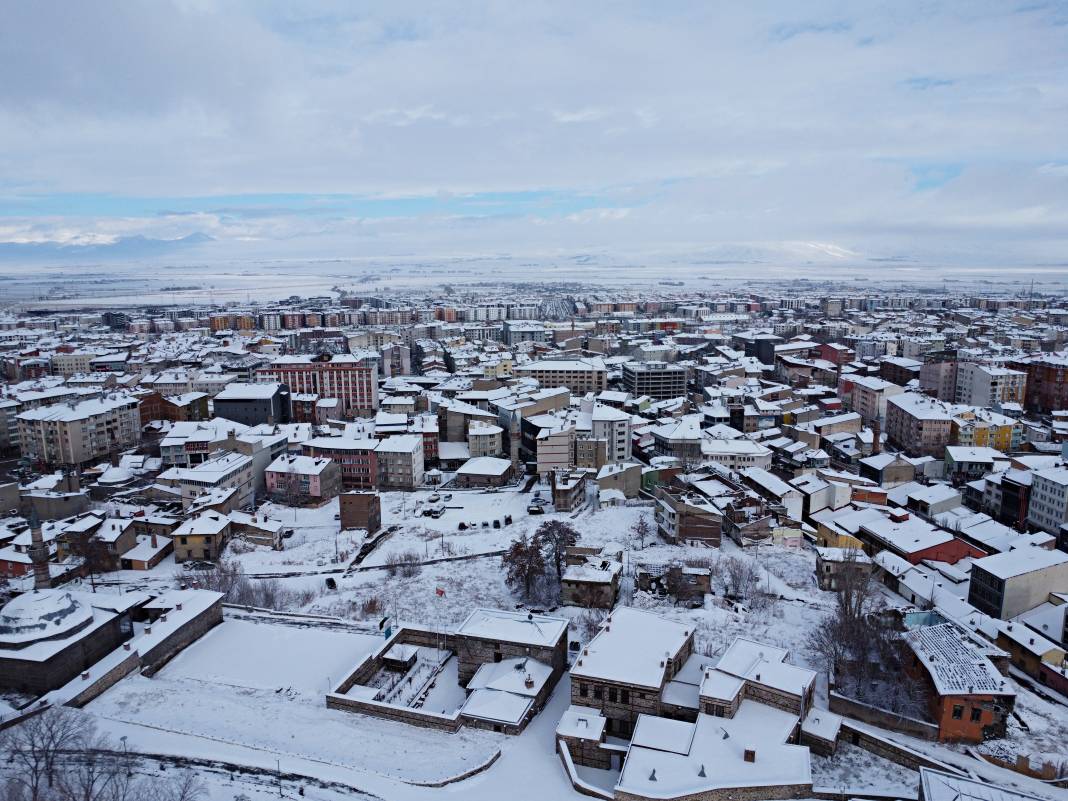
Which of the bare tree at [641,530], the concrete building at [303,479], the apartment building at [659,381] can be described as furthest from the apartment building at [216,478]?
the apartment building at [659,381]

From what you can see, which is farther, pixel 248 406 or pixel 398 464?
pixel 248 406

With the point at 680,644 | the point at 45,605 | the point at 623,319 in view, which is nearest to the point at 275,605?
the point at 45,605

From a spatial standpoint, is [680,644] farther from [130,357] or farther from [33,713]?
[130,357]

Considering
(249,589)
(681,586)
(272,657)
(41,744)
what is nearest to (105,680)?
(41,744)

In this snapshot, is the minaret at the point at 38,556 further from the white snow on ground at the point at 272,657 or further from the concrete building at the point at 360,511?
the concrete building at the point at 360,511

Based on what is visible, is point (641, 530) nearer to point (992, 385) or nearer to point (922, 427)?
point (922, 427)
